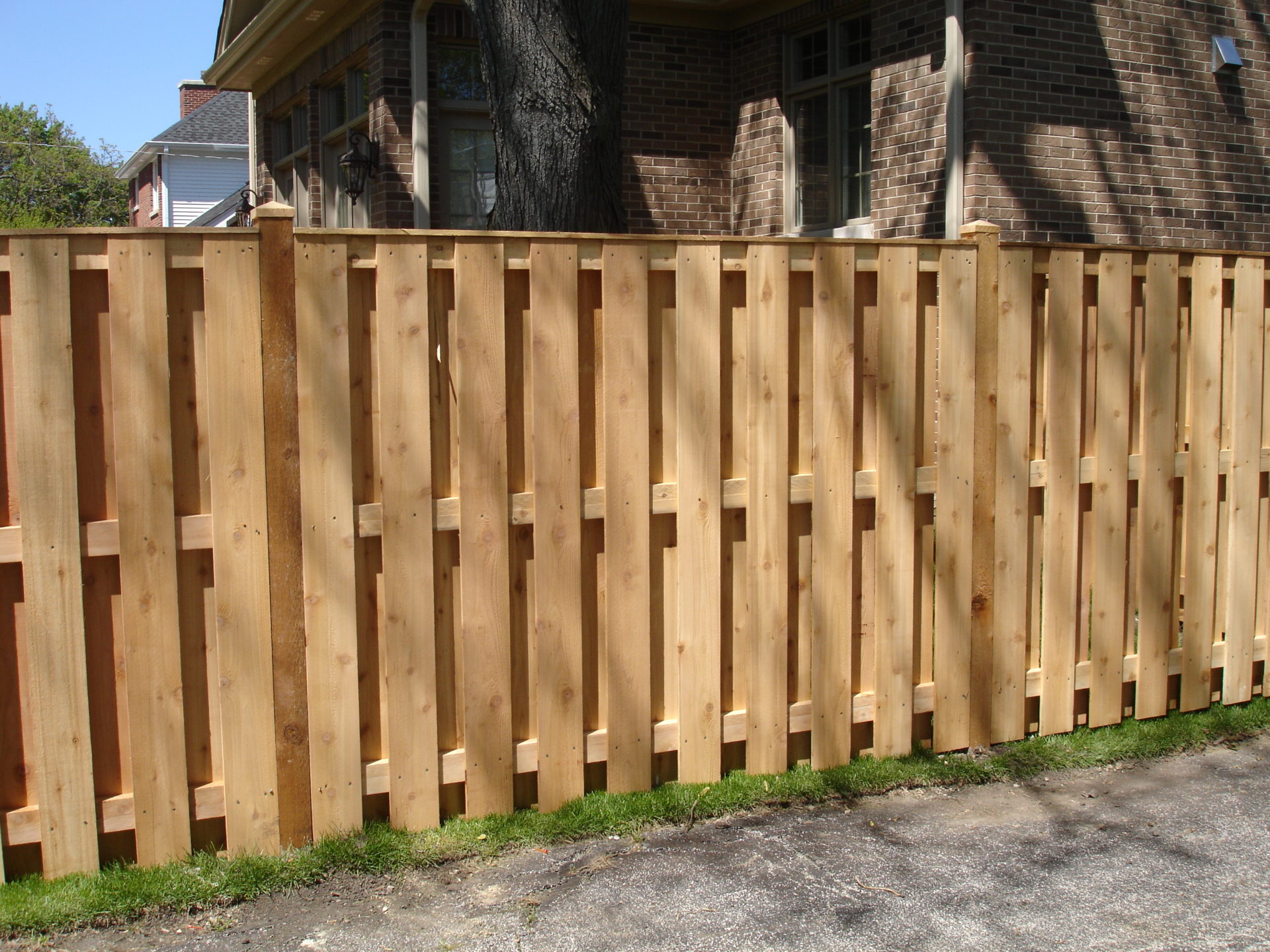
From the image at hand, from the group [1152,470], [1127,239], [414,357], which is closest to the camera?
[414,357]

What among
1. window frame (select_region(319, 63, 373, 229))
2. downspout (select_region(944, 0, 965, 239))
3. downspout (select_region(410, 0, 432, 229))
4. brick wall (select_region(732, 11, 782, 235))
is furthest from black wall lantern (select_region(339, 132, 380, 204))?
downspout (select_region(944, 0, 965, 239))

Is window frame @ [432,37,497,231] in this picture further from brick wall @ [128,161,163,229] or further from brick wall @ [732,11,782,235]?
brick wall @ [128,161,163,229]

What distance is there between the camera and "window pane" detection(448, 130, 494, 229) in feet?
36.3

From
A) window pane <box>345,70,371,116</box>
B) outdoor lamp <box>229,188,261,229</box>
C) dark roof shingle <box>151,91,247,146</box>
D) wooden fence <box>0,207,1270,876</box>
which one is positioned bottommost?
wooden fence <box>0,207,1270,876</box>

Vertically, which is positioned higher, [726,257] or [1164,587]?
[726,257]

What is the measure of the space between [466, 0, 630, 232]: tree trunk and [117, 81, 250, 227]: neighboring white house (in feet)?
110

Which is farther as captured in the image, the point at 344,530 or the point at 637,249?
the point at 637,249

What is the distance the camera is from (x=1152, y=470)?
16.9ft

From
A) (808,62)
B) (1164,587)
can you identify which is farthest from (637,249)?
(808,62)

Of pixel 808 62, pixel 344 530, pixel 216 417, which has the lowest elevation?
pixel 344 530

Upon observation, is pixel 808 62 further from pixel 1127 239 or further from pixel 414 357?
pixel 414 357

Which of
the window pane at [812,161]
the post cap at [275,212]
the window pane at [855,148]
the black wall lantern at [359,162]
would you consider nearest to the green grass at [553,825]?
the post cap at [275,212]

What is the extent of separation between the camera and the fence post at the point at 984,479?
4.72m

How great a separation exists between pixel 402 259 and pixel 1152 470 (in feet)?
10.7
